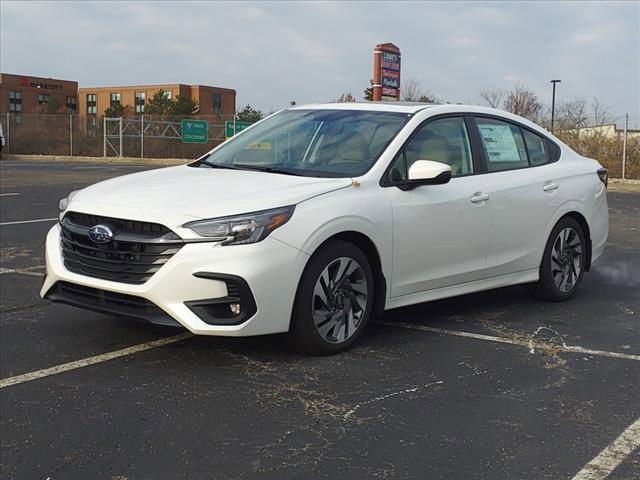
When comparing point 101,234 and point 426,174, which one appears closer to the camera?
point 101,234

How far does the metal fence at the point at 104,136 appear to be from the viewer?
37375mm

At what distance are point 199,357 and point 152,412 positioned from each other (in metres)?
0.90

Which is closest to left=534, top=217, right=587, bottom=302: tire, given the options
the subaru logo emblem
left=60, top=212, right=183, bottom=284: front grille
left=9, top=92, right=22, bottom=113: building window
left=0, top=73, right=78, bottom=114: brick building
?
left=60, top=212, right=183, bottom=284: front grille

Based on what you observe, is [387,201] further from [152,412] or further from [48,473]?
[48,473]

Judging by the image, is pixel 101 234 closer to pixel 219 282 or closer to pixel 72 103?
pixel 219 282

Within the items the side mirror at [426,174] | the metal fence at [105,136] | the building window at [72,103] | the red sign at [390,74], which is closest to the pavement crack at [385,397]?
the side mirror at [426,174]

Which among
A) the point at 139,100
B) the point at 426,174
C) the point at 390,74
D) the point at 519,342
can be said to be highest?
the point at 139,100

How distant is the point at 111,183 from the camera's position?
5117 mm

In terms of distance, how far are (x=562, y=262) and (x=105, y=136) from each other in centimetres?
3441

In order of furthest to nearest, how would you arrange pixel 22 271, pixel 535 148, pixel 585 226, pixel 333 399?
pixel 22 271 < pixel 585 226 < pixel 535 148 < pixel 333 399

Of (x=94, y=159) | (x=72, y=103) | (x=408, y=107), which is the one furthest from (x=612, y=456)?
(x=72, y=103)

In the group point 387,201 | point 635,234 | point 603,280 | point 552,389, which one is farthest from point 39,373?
point 635,234

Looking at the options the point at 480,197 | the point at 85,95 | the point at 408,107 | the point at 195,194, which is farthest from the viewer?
the point at 85,95

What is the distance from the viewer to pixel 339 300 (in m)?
4.79
